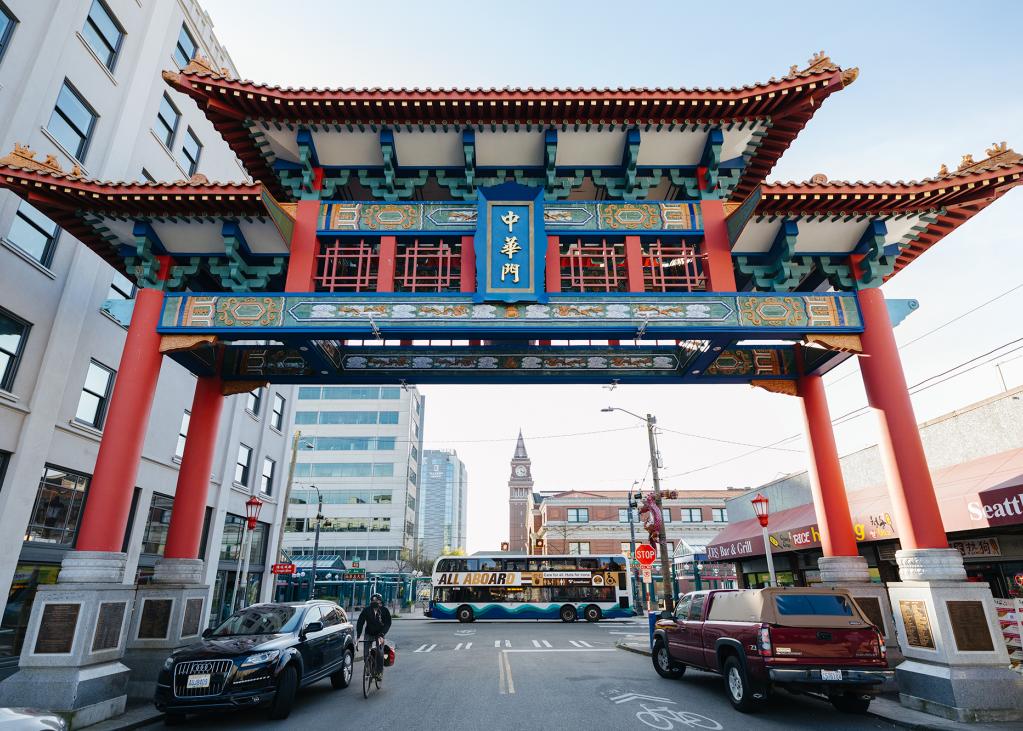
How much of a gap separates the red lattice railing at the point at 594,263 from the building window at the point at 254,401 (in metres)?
18.1

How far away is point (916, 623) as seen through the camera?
871cm

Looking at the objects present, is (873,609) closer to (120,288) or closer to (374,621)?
(374,621)

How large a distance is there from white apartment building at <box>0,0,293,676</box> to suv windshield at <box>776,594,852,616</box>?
50.2 ft

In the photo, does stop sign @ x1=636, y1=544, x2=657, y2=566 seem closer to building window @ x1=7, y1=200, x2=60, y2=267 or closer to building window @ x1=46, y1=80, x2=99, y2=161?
building window @ x1=7, y1=200, x2=60, y2=267

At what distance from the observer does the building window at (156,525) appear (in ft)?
57.4

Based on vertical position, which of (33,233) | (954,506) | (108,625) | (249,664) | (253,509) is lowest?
(249,664)

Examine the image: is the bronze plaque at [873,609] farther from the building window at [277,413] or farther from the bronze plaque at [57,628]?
the building window at [277,413]

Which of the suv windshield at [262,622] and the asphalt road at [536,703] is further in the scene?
the suv windshield at [262,622]

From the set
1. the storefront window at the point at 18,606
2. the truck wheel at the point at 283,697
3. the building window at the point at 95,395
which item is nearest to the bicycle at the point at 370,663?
the truck wheel at the point at 283,697

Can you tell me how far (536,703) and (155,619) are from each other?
7.31 metres

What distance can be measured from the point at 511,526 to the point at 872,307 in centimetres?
10195

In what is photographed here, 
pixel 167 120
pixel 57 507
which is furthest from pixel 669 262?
pixel 167 120

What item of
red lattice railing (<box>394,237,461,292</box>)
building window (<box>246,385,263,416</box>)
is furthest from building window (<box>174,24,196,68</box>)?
red lattice railing (<box>394,237,461,292</box>)

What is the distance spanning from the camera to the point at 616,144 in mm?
11141
